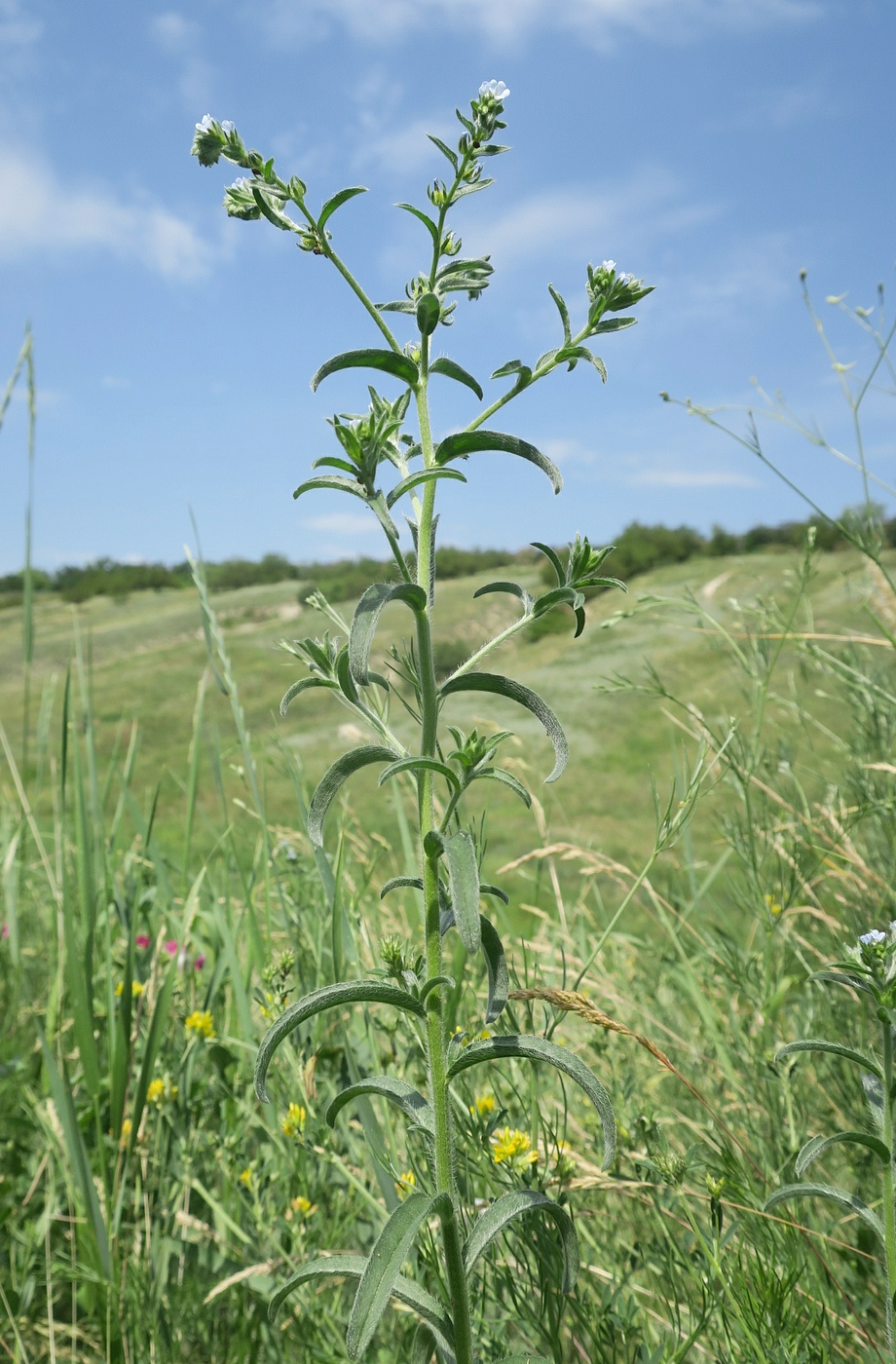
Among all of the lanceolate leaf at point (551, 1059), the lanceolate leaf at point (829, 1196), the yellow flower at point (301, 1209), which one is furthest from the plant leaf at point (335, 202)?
the yellow flower at point (301, 1209)

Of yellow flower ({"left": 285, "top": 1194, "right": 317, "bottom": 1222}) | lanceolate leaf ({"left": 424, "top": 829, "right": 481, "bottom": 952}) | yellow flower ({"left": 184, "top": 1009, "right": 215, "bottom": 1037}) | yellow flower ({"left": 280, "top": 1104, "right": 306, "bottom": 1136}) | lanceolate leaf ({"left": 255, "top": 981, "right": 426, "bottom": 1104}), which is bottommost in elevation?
yellow flower ({"left": 285, "top": 1194, "right": 317, "bottom": 1222})

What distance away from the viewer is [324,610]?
1090 millimetres

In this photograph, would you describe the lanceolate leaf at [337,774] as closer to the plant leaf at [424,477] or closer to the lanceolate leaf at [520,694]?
the lanceolate leaf at [520,694]

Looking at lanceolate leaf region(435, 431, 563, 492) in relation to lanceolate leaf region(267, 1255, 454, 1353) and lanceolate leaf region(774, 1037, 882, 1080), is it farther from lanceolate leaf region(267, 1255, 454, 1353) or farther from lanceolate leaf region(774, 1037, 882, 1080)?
lanceolate leaf region(267, 1255, 454, 1353)

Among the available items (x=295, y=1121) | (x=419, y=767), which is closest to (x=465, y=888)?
(x=419, y=767)

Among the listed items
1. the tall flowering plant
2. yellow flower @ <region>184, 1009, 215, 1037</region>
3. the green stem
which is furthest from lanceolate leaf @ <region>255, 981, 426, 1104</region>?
yellow flower @ <region>184, 1009, 215, 1037</region>

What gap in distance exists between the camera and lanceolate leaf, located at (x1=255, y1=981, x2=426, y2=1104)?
0.78m

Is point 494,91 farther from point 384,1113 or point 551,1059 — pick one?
point 384,1113

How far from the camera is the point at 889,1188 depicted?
2.75 feet

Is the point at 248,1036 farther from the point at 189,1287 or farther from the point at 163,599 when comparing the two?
the point at 163,599

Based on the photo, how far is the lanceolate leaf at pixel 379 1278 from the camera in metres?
0.69

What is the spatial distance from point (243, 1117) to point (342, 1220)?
428 mm

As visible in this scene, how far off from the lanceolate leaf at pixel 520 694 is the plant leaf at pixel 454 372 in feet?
0.95

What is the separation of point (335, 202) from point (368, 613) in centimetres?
39
